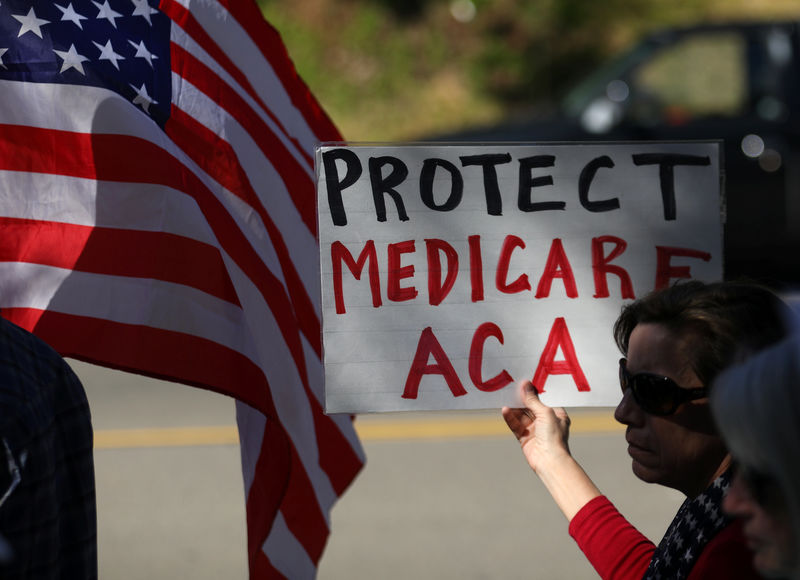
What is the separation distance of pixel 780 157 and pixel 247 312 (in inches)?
300

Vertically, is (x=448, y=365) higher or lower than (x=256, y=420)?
higher

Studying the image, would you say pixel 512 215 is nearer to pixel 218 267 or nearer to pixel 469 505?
pixel 218 267

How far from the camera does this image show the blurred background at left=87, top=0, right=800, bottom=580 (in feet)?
16.2

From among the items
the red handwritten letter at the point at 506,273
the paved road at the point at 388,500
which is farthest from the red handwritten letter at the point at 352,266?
the paved road at the point at 388,500

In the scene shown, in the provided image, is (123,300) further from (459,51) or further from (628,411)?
(459,51)

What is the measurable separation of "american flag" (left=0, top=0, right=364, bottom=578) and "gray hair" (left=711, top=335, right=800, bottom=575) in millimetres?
1306

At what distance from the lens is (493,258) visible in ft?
7.07

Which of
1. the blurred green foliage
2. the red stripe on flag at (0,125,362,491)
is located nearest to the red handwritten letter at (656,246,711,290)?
the red stripe on flag at (0,125,362,491)

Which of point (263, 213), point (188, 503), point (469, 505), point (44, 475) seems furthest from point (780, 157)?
point (44, 475)

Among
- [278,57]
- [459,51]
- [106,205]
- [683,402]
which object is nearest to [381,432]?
[278,57]

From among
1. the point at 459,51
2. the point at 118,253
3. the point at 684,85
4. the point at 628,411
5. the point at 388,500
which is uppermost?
the point at 459,51

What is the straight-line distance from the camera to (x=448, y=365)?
212cm

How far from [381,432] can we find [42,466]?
5.18m

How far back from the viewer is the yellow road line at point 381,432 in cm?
649
